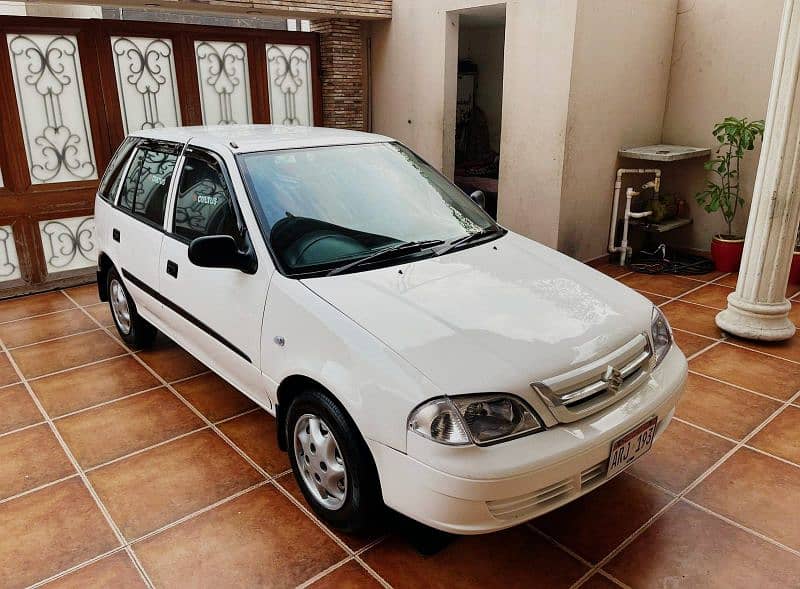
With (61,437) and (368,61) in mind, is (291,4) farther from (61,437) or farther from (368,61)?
(61,437)

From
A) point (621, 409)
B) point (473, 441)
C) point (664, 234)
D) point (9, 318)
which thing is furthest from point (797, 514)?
point (9, 318)

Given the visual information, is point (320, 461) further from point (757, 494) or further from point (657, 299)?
point (657, 299)

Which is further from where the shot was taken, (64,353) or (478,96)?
(478,96)

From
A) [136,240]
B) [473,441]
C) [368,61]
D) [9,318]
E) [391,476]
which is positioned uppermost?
[368,61]

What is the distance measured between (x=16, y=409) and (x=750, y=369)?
15.4 ft

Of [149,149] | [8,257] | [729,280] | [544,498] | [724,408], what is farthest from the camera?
[729,280]

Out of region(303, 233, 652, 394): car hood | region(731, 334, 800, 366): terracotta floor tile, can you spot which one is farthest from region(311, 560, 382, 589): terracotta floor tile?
region(731, 334, 800, 366): terracotta floor tile

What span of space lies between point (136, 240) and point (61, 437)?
120 centimetres

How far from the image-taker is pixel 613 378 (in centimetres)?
221

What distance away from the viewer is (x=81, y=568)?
7.78 feet

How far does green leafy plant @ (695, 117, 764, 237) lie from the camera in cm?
584

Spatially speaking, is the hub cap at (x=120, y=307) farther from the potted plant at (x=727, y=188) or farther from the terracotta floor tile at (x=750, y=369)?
the potted plant at (x=727, y=188)

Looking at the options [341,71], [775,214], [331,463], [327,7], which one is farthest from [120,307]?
[775,214]

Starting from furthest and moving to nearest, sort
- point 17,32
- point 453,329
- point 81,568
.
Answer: point 17,32
point 81,568
point 453,329
